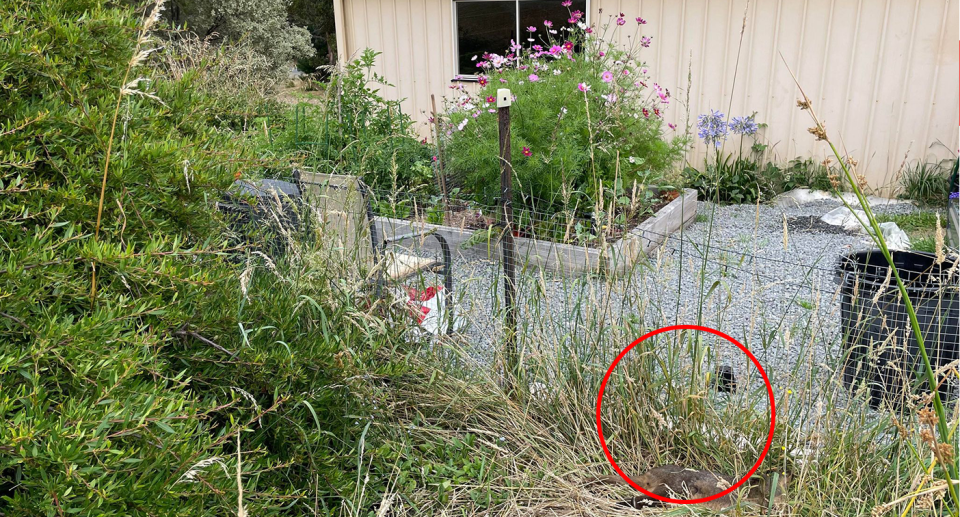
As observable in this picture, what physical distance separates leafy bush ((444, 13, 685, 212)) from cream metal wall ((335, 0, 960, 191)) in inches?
36.1

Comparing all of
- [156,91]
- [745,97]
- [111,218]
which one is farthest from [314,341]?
[745,97]

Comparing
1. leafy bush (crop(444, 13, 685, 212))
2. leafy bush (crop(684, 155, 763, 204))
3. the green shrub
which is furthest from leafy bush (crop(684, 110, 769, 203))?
the green shrub

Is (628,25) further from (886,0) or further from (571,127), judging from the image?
(571,127)

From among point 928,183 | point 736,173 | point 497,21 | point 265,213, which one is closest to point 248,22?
point 497,21

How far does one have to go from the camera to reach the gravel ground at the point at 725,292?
2.18 meters

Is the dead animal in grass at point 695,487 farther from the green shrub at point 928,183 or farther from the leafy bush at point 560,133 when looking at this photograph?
the green shrub at point 928,183

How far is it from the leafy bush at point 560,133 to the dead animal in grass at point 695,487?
240cm

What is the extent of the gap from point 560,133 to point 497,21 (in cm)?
328

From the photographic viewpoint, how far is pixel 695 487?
198cm

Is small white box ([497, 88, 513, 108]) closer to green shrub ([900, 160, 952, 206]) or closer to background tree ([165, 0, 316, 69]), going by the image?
green shrub ([900, 160, 952, 206])

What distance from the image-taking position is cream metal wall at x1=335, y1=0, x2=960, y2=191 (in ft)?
19.7

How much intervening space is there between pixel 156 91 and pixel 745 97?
5947 millimetres

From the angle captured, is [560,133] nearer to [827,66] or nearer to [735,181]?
[735,181]

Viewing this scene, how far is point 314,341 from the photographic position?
5.85 feet
